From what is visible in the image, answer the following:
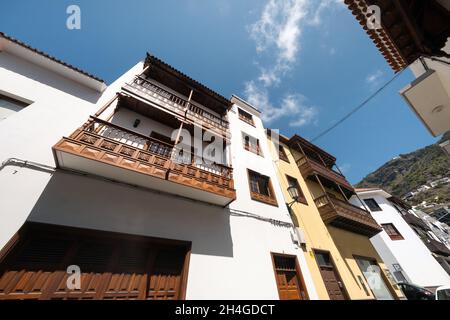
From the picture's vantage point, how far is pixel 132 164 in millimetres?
5008

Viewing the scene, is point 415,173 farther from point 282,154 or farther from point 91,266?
point 91,266

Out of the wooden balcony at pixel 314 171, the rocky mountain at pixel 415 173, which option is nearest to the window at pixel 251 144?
the wooden balcony at pixel 314 171

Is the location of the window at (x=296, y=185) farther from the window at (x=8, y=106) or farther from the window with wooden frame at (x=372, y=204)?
the window with wooden frame at (x=372, y=204)

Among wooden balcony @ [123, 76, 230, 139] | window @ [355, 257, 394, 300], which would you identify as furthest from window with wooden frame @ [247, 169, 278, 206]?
window @ [355, 257, 394, 300]

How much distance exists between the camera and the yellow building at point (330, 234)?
8.11m

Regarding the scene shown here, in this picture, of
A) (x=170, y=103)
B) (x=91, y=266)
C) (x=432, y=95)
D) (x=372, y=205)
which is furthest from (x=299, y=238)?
(x=372, y=205)

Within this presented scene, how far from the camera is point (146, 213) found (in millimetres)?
5207

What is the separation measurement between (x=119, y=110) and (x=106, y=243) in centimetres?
512

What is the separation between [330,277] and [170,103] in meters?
10.2

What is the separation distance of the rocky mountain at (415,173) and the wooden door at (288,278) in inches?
1851

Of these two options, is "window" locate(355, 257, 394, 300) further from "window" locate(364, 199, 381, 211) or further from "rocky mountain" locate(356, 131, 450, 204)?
"rocky mountain" locate(356, 131, 450, 204)

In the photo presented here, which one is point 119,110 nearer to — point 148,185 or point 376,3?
point 148,185

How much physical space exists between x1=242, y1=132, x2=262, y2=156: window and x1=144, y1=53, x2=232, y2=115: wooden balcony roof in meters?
2.19

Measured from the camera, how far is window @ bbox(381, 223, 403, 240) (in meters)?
17.0
